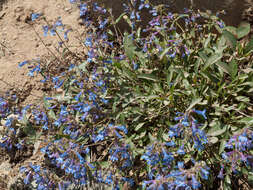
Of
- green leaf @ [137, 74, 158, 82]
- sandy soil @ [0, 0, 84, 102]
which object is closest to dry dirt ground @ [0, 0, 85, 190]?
sandy soil @ [0, 0, 84, 102]

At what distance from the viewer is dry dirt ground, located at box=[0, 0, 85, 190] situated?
16.3 feet

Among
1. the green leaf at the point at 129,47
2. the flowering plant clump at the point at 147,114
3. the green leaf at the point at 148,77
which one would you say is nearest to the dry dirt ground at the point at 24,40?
the flowering plant clump at the point at 147,114

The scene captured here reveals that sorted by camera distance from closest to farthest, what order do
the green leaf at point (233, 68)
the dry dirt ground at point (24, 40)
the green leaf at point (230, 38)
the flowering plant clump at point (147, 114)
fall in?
the flowering plant clump at point (147, 114), the green leaf at point (233, 68), the green leaf at point (230, 38), the dry dirt ground at point (24, 40)

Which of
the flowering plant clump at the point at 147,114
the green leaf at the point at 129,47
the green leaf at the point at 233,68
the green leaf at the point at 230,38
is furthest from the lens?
the green leaf at the point at 129,47

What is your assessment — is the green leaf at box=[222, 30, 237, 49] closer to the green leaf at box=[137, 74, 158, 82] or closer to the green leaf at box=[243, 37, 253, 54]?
the green leaf at box=[243, 37, 253, 54]

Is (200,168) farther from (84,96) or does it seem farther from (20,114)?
(20,114)

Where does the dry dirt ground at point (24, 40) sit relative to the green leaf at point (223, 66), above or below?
above

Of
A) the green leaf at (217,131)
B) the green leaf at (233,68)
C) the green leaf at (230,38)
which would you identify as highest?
the green leaf at (230,38)

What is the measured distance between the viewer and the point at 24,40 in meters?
5.43

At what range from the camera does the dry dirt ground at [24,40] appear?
4957 mm

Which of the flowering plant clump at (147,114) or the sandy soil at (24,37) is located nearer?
the flowering plant clump at (147,114)

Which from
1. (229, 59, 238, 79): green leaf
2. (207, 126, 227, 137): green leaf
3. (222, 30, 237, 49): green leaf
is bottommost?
(207, 126, 227, 137): green leaf

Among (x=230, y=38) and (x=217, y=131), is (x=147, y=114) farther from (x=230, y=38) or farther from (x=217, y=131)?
(x=230, y=38)

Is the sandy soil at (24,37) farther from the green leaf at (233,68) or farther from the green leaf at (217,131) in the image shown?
the green leaf at (217,131)
